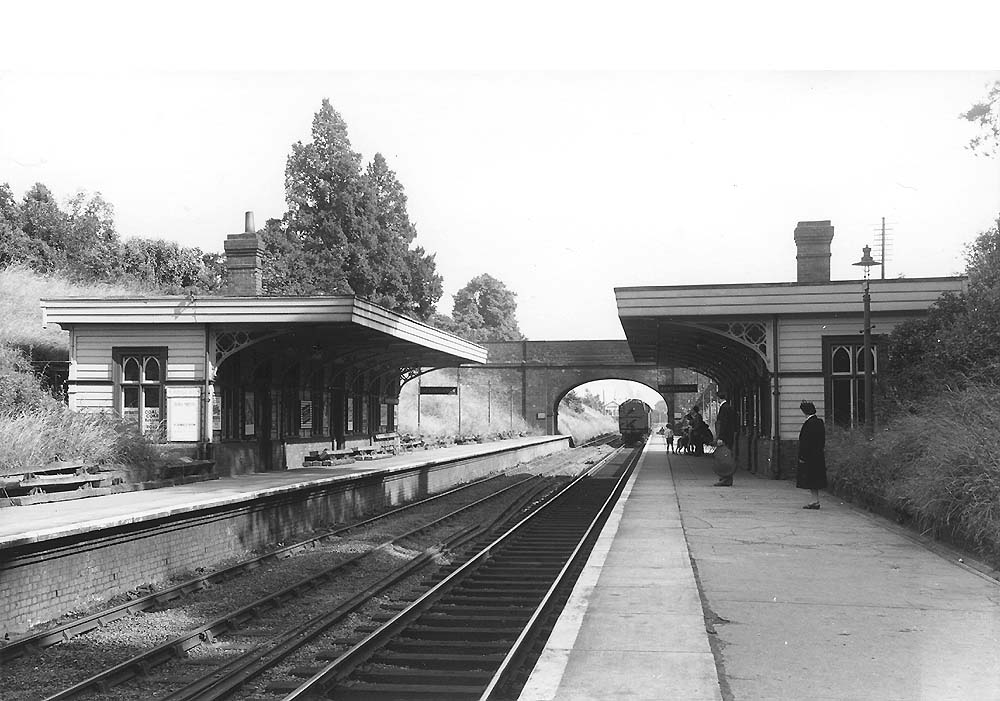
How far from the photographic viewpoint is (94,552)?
8.82 m

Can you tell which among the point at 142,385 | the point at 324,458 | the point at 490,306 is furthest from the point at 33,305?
the point at 490,306

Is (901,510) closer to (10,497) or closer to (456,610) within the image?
(456,610)

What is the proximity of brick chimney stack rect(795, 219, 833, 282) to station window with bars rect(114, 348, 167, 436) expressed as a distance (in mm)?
14107

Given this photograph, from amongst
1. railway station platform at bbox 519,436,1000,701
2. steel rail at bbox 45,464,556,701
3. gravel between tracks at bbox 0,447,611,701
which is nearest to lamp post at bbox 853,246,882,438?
railway station platform at bbox 519,436,1000,701

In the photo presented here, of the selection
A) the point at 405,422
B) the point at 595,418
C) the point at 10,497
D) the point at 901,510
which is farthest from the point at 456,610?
the point at 595,418

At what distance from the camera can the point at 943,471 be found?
32.6 ft

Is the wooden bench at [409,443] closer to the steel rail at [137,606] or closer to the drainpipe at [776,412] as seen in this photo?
the drainpipe at [776,412]

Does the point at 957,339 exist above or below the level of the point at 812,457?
above

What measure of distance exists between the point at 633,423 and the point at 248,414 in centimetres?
3764

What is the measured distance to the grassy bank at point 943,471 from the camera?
912 cm

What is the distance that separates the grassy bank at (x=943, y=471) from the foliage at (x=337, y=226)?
32822 millimetres

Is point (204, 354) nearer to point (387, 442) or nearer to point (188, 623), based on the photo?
point (387, 442)

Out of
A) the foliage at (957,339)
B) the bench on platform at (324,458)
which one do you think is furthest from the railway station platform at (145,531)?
the foliage at (957,339)

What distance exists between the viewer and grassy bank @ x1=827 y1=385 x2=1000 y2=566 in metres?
9.12
